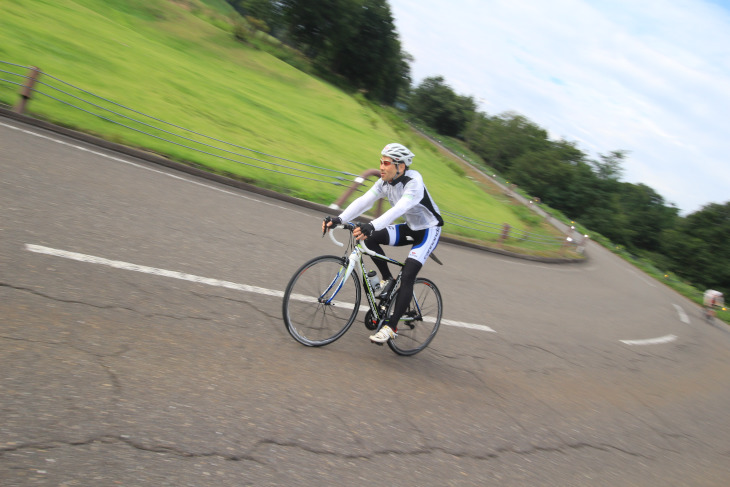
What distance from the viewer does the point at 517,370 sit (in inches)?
255

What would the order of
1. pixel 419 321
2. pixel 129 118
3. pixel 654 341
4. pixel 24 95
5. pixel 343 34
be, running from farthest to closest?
1. pixel 343 34
2. pixel 129 118
3. pixel 654 341
4. pixel 24 95
5. pixel 419 321

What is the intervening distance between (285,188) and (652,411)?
1005 cm

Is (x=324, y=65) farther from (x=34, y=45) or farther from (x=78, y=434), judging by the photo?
(x=78, y=434)

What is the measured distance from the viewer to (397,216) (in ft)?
16.4

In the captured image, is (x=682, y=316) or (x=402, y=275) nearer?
(x=402, y=275)

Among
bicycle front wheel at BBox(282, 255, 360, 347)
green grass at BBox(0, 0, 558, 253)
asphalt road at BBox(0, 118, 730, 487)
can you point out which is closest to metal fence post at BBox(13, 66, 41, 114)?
green grass at BBox(0, 0, 558, 253)

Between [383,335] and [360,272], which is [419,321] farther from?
[360,272]

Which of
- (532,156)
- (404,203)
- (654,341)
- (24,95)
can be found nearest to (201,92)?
(24,95)

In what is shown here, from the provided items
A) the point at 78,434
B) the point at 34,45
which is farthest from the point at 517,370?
the point at 34,45

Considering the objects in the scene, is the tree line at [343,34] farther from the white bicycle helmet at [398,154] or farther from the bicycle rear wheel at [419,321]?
the white bicycle helmet at [398,154]

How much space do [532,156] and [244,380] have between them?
3714 inches

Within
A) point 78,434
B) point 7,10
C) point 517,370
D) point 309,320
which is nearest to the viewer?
point 78,434

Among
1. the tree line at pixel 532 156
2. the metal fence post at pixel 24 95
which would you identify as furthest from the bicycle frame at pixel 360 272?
the tree line at pixel 532 156

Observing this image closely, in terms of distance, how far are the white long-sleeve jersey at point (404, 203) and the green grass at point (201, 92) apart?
8.50 m
